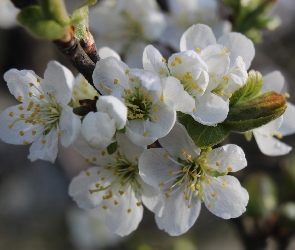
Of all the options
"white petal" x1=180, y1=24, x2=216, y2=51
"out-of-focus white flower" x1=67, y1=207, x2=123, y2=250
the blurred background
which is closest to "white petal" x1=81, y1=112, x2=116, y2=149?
"white petal" x1=180, y1=24, x2=216, y2=51

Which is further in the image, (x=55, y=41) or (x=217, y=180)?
(x=217, y=180)

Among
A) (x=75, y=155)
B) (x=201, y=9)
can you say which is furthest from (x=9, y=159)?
(x=201, y=9)

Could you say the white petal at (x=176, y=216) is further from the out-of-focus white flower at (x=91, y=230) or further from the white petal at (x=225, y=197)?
the out-of-focus white flower at (x=91, y=230)

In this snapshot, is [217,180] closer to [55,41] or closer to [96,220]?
[55,41]

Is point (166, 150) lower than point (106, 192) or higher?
higher

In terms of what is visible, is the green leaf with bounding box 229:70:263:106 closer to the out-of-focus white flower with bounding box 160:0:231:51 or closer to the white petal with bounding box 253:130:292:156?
the white petal with bounding box 253:130:292:156

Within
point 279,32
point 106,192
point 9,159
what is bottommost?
point 9,159

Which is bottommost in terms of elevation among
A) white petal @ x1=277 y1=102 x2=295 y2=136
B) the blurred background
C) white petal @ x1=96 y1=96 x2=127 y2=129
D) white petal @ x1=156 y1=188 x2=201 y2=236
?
the blurred background

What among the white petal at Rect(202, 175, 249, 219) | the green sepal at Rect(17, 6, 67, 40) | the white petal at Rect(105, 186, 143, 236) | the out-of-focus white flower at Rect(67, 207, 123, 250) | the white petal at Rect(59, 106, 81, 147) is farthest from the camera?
the out-of-focus white flower at Rect(67, 207, 123, 250)
